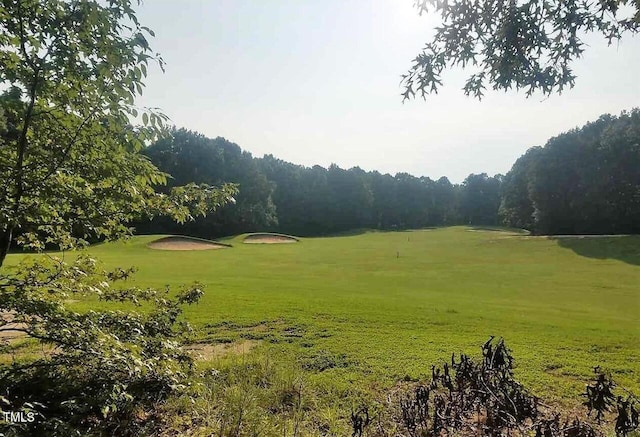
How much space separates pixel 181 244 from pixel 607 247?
32.7 meters

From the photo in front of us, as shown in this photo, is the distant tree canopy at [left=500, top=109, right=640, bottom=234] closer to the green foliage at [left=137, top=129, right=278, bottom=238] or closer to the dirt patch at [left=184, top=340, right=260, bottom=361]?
the green foliage at [left=137, top=129, right=278, bottom=238]

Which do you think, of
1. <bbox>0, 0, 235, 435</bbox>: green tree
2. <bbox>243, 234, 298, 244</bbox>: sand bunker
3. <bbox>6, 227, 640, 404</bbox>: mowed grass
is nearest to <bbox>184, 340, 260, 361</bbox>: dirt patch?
<bbox>6, 227, 640, 404</bbox>: mowed grass

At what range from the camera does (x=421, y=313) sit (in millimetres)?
10578

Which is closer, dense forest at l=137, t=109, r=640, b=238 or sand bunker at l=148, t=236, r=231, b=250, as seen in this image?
sand bunker at l=148, t=236, r=231, b=250

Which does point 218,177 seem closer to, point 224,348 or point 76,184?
point 224,348

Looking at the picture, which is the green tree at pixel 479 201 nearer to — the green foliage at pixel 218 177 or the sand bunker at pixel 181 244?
the green foliage at pixel 218 177

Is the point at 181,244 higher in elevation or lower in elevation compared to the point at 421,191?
lower

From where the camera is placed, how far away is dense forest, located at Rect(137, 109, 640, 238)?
42812mm

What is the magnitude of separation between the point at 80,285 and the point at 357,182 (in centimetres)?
7026

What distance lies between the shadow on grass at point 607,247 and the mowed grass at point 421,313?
1873 millimetres

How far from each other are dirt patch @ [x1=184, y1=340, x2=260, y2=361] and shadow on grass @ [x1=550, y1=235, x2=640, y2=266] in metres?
23.8

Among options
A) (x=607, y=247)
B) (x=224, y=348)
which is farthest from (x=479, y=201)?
(x=224, y=348)

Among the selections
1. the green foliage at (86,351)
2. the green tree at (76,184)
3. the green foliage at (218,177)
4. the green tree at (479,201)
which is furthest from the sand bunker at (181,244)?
the green tree at (479,201)

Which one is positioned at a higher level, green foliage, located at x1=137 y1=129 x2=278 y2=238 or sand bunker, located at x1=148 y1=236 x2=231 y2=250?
green foliage, located at x1=137 y1=129 x2=278 y2=238
